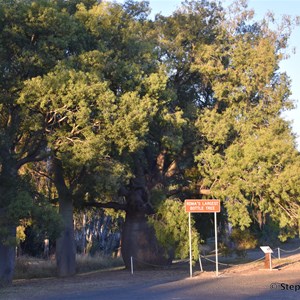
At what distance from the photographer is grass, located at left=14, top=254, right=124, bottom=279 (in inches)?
1481

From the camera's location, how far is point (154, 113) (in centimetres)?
2802

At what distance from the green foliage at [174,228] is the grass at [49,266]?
28.2 feet

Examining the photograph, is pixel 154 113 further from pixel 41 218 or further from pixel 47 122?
pixel 41 218

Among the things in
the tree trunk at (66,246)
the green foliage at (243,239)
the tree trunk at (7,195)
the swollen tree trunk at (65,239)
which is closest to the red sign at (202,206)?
the tree trunk at (7,195)

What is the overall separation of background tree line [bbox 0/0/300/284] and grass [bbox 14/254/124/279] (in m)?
4.49

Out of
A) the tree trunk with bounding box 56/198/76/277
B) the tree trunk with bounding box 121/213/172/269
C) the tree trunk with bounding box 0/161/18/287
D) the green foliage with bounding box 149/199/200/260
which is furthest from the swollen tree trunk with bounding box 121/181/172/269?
the tree trunk with bounding box 0/161/18/287

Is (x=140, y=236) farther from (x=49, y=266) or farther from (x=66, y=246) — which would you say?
(x=49, y=266)

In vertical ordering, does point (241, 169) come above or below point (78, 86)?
below

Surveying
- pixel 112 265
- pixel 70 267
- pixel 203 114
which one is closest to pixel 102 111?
pixel 203 114

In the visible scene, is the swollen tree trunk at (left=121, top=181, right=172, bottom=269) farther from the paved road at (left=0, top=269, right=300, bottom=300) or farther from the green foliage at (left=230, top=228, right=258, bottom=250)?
the green foliage at (left=230, top=228, right=258, bottom=250)

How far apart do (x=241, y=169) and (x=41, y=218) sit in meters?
10.6

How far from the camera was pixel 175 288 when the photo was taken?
22031mm

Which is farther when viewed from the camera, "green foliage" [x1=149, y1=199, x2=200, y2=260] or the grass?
the grass

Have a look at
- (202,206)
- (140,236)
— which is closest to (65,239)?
(140,236)
